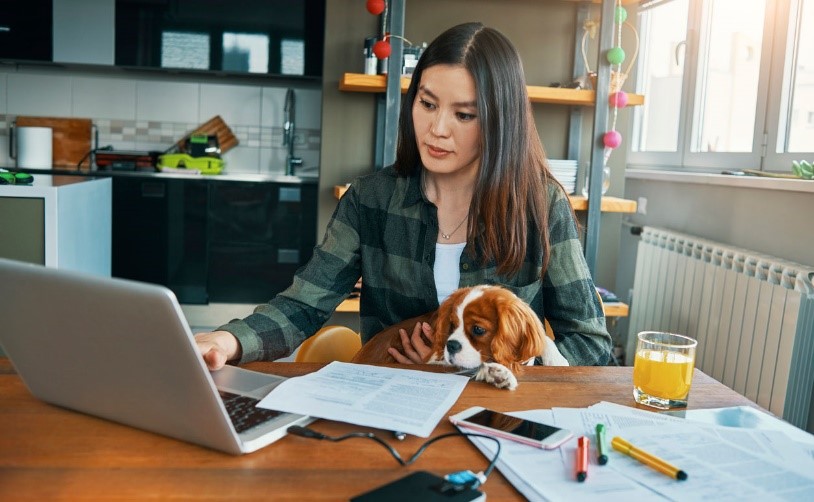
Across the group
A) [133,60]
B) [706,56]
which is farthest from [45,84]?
[706,56]

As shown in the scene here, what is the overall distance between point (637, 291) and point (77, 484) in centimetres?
312

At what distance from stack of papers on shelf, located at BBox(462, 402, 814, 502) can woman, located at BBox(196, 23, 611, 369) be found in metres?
0.47

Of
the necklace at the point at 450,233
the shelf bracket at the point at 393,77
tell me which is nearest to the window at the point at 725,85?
the shelf bracket at the point at 393,77

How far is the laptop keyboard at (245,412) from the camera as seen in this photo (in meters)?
0.85

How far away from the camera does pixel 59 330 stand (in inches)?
31.2

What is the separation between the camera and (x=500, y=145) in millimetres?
1439

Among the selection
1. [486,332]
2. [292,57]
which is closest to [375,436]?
[486,332]

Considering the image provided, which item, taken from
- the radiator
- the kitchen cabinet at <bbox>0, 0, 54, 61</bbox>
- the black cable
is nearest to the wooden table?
the black cable

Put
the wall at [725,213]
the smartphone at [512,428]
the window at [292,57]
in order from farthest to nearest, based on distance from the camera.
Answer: the window at [292,57] < the wall at [725,213] < the smartphone at [512,428]

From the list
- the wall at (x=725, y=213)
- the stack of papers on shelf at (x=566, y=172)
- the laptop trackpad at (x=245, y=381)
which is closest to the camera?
the laptop trackpad at (x=245, y=381)

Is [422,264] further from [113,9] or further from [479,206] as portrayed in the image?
[113,9]

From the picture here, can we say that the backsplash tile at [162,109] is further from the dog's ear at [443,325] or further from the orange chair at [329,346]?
the dog's ear at [443,325]

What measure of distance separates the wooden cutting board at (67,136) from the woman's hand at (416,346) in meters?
3.86

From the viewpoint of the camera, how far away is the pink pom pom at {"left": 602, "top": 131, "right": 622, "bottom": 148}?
296cm
